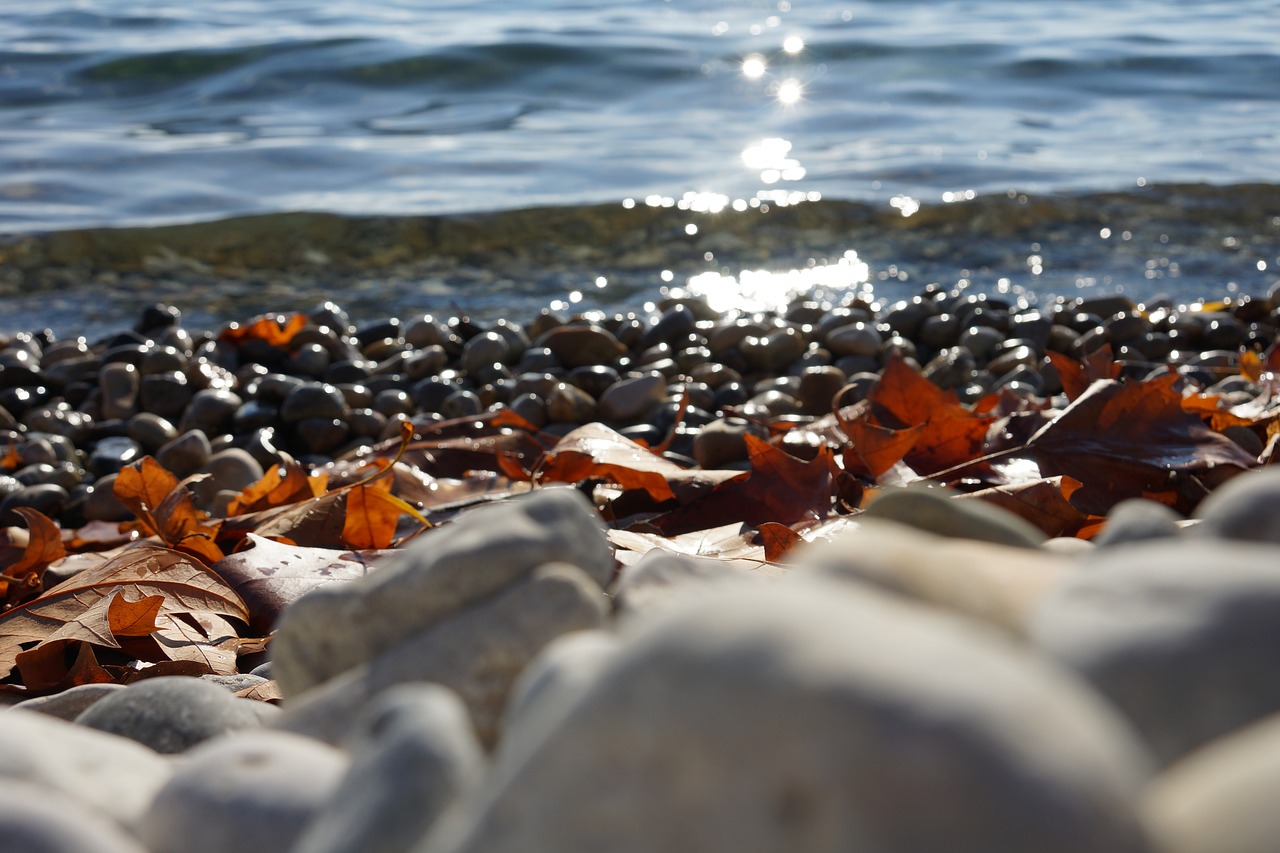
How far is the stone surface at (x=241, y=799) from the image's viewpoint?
72 cm

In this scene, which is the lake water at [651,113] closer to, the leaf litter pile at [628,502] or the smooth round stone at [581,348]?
the smooth round stone at [581,348]

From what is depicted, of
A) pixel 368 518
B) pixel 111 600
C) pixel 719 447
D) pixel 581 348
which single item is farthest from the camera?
pixel 581 348

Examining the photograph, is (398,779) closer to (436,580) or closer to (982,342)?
(436,580)

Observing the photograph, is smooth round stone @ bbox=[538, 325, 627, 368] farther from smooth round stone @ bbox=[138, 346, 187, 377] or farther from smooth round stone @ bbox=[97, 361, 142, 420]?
smooth round stone @ bbox=[97, 361, 142, 420]

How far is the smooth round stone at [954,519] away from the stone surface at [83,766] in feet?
1.91

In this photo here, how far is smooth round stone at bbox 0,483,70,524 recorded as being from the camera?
11.0 ft

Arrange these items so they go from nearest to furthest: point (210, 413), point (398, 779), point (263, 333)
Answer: point (398, 779)
point (210, 413)
point (263, 333)

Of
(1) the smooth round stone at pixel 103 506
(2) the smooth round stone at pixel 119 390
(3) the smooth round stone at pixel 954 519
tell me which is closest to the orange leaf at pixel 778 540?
(3) the smooth round stone at pixel 954 519

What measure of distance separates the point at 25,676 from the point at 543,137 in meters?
7.51

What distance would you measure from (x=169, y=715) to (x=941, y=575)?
2.25ft

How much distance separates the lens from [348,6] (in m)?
14.7

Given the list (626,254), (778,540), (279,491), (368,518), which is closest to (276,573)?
(368,518)

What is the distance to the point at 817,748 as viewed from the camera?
0.50 m

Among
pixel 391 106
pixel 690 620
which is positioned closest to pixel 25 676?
pixel 690 620
